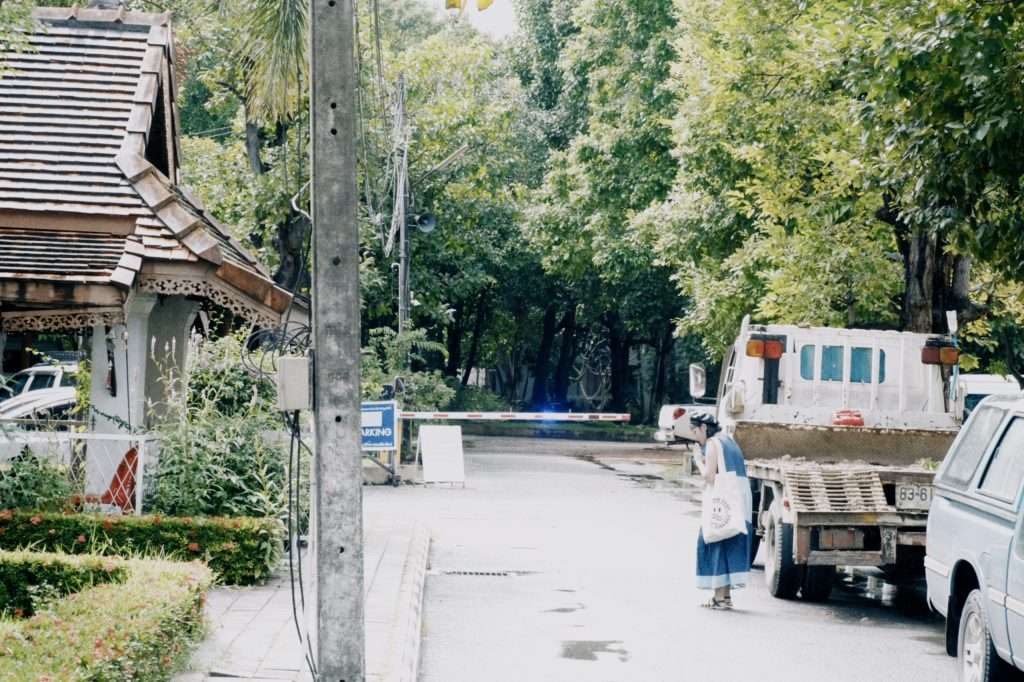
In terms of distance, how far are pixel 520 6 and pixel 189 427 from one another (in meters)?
34.7

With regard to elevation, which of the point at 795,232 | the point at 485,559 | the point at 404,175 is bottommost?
the point at 485,559

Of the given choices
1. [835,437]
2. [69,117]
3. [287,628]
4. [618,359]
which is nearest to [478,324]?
[618,359]

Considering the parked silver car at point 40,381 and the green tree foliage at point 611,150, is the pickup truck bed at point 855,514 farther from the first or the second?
the parked silver car at point 40,381

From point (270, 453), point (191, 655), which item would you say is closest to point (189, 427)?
point (270, 453)

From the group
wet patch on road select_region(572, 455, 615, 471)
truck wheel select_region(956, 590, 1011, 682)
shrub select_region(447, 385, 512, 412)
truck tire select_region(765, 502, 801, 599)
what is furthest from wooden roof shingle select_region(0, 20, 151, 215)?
shrub select_region(447, 385, 512, 412)

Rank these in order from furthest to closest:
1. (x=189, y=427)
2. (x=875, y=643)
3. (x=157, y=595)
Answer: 1. (x=189, y=427)
2. (x=875, y=643)
3. (x=157, y=595)

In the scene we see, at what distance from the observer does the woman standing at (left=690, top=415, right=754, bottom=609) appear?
495 inches

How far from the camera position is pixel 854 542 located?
483 inches

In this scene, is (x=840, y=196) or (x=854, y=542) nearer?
(x=854, y=542)

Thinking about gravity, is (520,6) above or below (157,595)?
above

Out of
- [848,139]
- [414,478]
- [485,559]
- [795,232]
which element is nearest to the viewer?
[485,559]

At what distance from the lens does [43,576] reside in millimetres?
10219

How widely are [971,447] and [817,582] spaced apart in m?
4.07

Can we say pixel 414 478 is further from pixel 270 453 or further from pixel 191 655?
pixel 191 655
